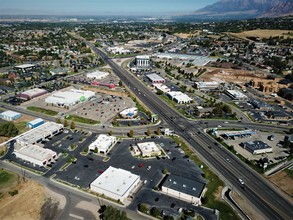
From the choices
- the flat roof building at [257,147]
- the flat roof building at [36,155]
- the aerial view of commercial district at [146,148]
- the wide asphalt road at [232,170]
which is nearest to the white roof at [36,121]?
the aerial view of commercial district at [146,148]

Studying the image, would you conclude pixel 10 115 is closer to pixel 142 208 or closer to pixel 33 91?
pixel 33 91

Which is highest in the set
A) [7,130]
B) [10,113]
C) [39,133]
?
[7,130]

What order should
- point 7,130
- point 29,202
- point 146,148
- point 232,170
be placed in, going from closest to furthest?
point 29,202
point 232,170
point 146,148
point 7,130

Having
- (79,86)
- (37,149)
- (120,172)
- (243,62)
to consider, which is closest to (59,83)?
(79,86)

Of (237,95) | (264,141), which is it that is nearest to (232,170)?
(264,141)

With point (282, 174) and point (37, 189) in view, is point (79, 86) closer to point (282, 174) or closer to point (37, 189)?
point (37, 189)

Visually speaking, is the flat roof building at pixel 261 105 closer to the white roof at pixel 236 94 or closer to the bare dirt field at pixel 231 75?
the white roof at pixel 236 94
